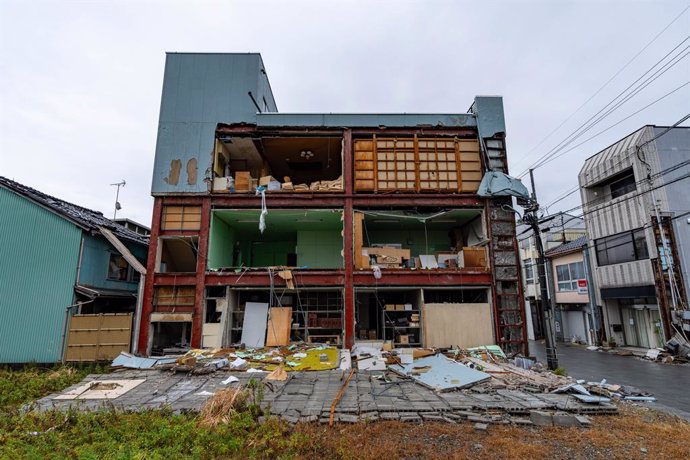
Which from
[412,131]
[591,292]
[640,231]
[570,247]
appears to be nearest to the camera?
[412,131]

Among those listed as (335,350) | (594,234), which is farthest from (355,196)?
(594,234)

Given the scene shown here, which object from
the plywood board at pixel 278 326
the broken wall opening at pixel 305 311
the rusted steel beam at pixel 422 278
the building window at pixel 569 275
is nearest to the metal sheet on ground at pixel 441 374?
the rusted steel beam at pixel 422 278

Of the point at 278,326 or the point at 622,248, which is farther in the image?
the point at 622,248

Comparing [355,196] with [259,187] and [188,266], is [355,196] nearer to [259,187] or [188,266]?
[259,187]

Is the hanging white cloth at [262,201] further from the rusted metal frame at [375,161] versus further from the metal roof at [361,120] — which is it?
the rusted metal frame at [375,161]

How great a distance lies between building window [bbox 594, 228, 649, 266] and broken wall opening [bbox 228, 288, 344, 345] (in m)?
18.0

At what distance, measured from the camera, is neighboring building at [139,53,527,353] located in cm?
1681

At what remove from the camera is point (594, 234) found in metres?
24.7

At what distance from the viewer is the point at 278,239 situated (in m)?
23.3

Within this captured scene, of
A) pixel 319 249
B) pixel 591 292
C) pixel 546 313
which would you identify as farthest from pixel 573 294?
pixel 319 249

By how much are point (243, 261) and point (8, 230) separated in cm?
1097

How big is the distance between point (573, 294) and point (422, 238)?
1395 centimetres

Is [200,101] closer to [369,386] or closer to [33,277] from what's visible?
[33,277]

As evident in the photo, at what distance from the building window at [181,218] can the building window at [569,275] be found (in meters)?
25.8
